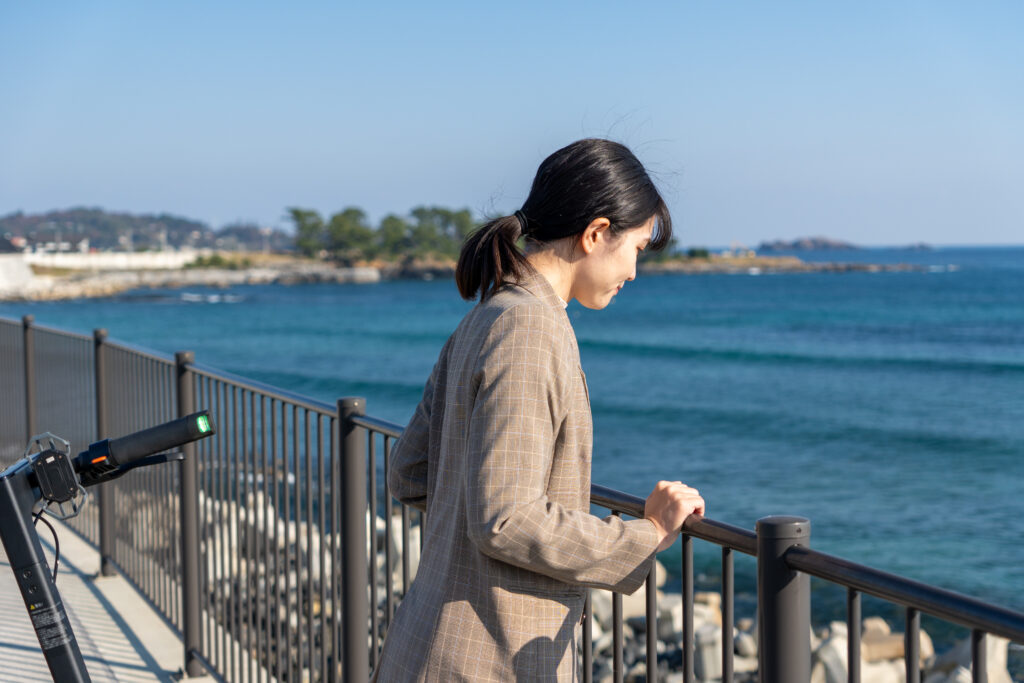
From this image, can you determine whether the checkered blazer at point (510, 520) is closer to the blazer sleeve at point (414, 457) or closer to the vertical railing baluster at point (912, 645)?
the blazer sleeve at point (414, 457)

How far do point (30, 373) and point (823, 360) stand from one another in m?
40.2

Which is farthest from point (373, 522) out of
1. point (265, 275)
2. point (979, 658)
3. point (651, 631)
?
point (265, 275)

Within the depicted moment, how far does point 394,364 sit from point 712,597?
110ft

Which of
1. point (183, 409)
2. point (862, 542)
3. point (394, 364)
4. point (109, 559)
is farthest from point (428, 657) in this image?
point (394, 364)

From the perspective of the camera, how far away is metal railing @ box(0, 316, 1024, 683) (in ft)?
5.15

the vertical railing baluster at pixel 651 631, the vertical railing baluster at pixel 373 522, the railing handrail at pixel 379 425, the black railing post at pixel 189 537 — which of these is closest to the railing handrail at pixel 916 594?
the vertical railing baluster at pixel 651 631

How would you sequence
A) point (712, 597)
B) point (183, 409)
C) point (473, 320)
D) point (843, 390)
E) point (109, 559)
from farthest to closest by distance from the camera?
point (843, 390)
point (712, 597)
point (109, 559)
point (183, 409)
point (473, 320)

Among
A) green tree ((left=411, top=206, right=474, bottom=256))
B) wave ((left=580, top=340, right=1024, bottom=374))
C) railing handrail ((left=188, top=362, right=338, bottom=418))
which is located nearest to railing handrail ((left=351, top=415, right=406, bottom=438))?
railing handrail ((left=188, top=362, right=338, bottom=418))

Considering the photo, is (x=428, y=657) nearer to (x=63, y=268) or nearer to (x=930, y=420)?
(x=930, y=420)

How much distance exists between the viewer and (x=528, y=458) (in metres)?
1.51

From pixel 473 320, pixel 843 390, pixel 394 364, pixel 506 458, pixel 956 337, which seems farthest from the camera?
pixel 956 337

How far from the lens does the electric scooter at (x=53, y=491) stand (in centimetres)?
172

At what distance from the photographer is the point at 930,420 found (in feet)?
95.5

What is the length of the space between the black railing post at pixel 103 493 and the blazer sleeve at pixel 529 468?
174 inches
